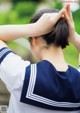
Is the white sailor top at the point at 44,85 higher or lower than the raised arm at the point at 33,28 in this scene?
lower

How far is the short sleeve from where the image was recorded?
3.50ft

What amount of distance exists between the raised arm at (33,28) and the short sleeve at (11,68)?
62 millimetres

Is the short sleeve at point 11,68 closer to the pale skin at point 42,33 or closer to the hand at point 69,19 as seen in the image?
the pale skin at point 42,33

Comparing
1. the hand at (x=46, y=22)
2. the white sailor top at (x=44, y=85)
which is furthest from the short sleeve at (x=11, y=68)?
the hand at (x=46, y=22)

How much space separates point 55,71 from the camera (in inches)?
43.4

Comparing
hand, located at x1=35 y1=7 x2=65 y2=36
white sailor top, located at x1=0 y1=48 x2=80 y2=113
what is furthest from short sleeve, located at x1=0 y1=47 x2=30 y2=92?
hand, located at x1=35 y1=7 x2=65 y2=36

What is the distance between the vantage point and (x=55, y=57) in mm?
1138

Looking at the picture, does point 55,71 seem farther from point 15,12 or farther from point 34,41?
point 15,12

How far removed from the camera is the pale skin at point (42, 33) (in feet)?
3.56

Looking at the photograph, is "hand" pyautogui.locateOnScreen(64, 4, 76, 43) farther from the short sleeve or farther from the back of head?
the short sleeve

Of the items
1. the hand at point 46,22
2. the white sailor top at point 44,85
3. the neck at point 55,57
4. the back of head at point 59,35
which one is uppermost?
the hand at point 46,22

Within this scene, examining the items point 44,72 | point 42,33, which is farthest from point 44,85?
point 42,33

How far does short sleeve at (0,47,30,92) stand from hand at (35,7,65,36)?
127 mm

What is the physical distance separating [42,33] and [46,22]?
0.14 ft
